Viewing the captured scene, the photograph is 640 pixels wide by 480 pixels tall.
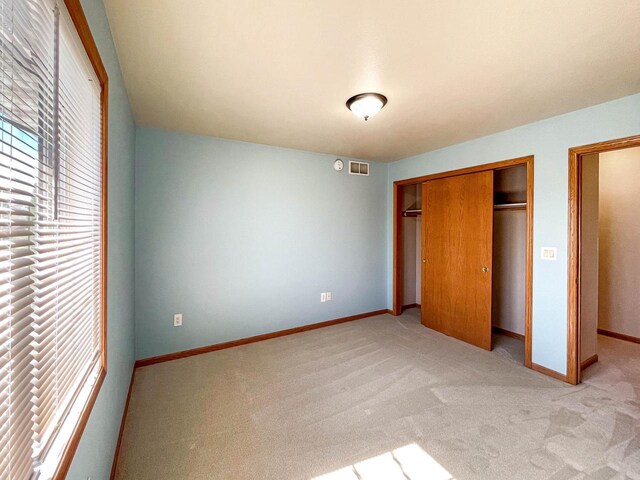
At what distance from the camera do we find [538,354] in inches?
112

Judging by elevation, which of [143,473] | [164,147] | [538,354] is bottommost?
[143,473]

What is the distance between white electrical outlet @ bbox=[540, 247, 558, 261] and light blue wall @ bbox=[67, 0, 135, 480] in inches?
140

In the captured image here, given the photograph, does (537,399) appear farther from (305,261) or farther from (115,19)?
(115,19)

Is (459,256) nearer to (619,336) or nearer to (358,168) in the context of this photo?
(358,168)

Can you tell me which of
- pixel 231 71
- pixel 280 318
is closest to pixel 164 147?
pixel 231 71

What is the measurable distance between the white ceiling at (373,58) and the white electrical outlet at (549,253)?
48.9 inches

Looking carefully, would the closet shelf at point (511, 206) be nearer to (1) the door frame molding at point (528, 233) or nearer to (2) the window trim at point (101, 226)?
(1) the door frame molding at point (528, 233)

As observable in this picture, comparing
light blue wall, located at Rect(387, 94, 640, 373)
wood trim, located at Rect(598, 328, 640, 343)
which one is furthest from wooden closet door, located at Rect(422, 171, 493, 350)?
wood trim, located at Rect(598, 328, 640, 343)

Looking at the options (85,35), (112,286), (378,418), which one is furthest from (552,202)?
(112,286)

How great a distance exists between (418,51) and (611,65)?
129 cm

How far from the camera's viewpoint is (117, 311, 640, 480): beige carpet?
1.71 meters

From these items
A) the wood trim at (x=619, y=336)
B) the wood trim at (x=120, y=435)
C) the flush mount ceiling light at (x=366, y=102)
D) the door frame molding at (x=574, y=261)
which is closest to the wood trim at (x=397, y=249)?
the door frame molding at (x=574, y=261)

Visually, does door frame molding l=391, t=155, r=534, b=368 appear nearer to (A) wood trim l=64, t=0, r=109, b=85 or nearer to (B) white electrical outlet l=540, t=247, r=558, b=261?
(B) white electrical outlet l=540, t=247, r=558, b=261

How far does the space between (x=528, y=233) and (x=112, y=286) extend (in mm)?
3555
